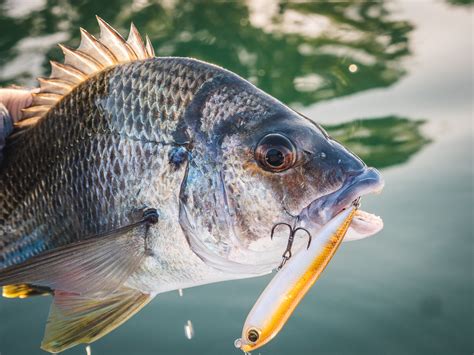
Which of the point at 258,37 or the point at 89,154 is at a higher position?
the point at 258,37

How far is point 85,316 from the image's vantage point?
165cm

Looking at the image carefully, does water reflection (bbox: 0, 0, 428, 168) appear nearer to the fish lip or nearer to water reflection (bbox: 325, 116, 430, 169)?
water reflection (bbox: 325, 116, 430, 169)

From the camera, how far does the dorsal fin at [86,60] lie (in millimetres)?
1771

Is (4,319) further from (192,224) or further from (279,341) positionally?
(192,224)

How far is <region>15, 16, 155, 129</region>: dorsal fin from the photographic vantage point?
5.81ft

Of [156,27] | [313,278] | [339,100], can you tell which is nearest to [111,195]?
[313,278]

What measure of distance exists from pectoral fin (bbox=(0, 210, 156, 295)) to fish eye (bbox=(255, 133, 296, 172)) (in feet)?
1.32

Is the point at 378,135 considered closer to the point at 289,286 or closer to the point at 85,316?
the point at 85,316

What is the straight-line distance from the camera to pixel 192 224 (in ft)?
4.82

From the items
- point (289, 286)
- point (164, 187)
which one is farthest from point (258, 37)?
point (289, 286)

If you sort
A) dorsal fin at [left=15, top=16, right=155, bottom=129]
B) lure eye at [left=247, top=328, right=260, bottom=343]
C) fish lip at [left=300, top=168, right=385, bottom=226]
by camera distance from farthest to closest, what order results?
1. dorsal fin at [left=15, top=16, right=155, bottom=129]
2. fish lip at [left=300, top=168, right=385, bottom=226]
3. lure eye at [left=247, top=328, right=260, bottom=343]

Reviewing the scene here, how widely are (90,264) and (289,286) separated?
2.10ft

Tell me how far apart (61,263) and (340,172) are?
0.87 metres

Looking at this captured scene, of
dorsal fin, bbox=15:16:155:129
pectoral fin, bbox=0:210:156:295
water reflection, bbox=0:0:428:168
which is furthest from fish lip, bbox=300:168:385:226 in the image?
water reflection, bbox=0:0:428:168
